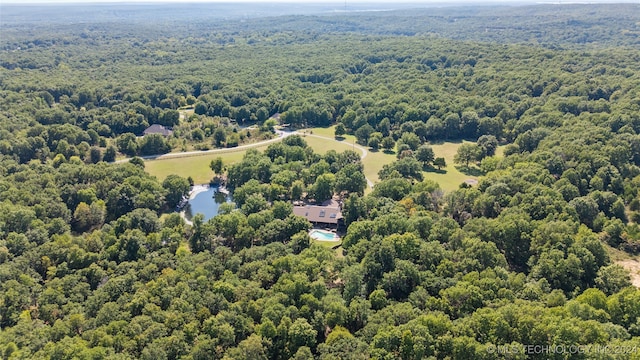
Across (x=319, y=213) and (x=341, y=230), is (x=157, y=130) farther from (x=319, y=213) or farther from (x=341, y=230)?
(x=341, y=230)

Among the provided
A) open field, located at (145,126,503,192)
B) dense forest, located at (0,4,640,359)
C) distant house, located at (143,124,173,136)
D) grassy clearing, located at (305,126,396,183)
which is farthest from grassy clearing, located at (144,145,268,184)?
grassy clearing, located at (305,126,396,183)

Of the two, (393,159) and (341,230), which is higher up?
(341,230)

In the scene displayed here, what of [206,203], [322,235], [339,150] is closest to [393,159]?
[339,150]

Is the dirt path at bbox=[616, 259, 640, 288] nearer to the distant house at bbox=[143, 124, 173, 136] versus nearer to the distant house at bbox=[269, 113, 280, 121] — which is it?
the distant house at bbox=[269, 113, 280, 121]

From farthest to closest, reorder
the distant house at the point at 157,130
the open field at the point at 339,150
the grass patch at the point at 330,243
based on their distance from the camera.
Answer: the distant house at the point at 157,130 < the open field at the point at 339,150 < the grass patch at the point at 330,243

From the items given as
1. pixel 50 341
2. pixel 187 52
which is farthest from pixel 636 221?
pixel 187 52

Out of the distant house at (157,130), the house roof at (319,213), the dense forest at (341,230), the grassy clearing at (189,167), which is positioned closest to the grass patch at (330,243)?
the dense forest at (341,230)

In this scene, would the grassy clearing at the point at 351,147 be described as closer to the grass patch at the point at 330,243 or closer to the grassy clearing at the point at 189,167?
the grassy clearing at the point at 189,167
